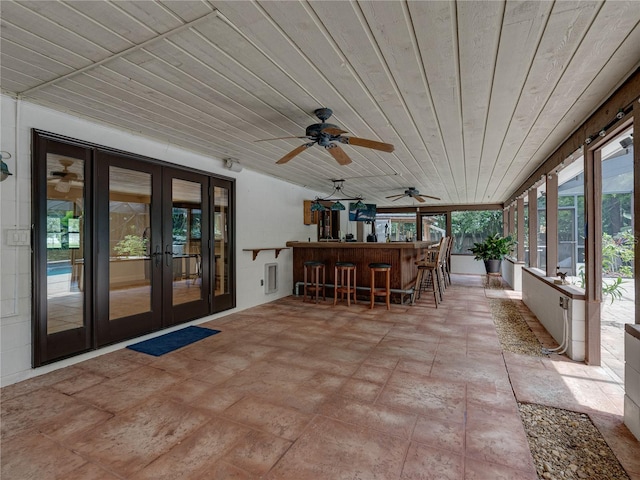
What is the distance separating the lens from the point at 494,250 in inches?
314

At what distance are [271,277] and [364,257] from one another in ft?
6.12

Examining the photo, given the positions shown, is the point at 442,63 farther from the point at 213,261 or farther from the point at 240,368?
the point at 213,261

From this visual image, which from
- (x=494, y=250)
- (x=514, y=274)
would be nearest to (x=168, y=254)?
(x=514, y=274)

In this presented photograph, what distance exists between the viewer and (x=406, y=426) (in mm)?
2053

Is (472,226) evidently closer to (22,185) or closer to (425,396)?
(425,396)

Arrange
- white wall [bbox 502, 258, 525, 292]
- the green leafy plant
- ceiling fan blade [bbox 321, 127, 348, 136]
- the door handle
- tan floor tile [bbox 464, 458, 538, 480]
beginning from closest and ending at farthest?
tan floor tile [bbox 464, 458, 538, 480] → ceiling fan blade [bbox 321, 127, 348, 136] → the door handle → white wall [bbox 502, 258, 525, 292] → the green leafy plant

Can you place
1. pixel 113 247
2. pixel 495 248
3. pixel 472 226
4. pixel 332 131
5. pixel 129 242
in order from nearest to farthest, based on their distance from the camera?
pixel 332 131 → pixel 113 247 → pixel 129 242 → pixel 495 248 → pixel 472 226

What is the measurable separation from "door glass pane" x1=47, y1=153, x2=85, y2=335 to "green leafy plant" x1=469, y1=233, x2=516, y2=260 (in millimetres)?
8279

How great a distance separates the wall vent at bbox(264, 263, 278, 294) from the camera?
5.98 m

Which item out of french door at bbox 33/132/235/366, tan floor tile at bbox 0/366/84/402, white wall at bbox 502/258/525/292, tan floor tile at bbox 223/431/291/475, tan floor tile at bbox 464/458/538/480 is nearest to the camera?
tan floor tile at bbox 464/458/538/480

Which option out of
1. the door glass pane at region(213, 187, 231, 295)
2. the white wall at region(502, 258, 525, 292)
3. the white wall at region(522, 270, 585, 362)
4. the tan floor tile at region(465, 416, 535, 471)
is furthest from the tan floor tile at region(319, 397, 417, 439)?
the white wall at region(502, 258, 525, 292)

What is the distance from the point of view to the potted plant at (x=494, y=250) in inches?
311

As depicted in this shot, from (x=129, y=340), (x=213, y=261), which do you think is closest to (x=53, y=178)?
(x=129, y=340)

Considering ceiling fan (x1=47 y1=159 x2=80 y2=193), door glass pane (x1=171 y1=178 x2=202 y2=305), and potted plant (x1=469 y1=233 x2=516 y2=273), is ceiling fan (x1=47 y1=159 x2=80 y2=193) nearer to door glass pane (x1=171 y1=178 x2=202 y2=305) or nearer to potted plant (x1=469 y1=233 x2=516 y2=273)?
door glass pane (x1=171 y1=178 x2=202 y2=305)
